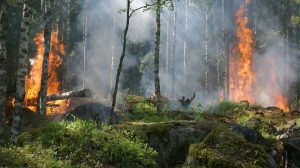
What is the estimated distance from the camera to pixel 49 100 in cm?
2411

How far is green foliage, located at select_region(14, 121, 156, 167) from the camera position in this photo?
9.62m

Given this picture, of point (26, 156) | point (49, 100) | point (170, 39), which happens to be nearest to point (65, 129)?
point (26, 156)

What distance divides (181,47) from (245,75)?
13929 mm

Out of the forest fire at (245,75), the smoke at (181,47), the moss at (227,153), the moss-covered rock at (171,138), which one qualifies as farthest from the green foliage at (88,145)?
the forest fire at (245,75)

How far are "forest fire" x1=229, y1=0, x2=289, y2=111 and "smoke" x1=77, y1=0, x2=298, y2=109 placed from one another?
0.50m

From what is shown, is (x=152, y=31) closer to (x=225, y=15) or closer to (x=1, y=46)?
(x=225, y=15)

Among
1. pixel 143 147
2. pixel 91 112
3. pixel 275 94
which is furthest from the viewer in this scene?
pixel 275 94

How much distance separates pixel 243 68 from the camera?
157 feet

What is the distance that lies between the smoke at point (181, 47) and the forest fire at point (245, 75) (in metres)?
0.50

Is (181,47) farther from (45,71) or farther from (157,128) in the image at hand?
(157,128)

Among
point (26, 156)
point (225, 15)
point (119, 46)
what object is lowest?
point (26, 156)

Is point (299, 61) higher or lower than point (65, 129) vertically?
higher

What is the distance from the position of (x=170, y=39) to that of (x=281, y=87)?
1898cm

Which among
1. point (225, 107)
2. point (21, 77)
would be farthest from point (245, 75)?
point (21, 77)
